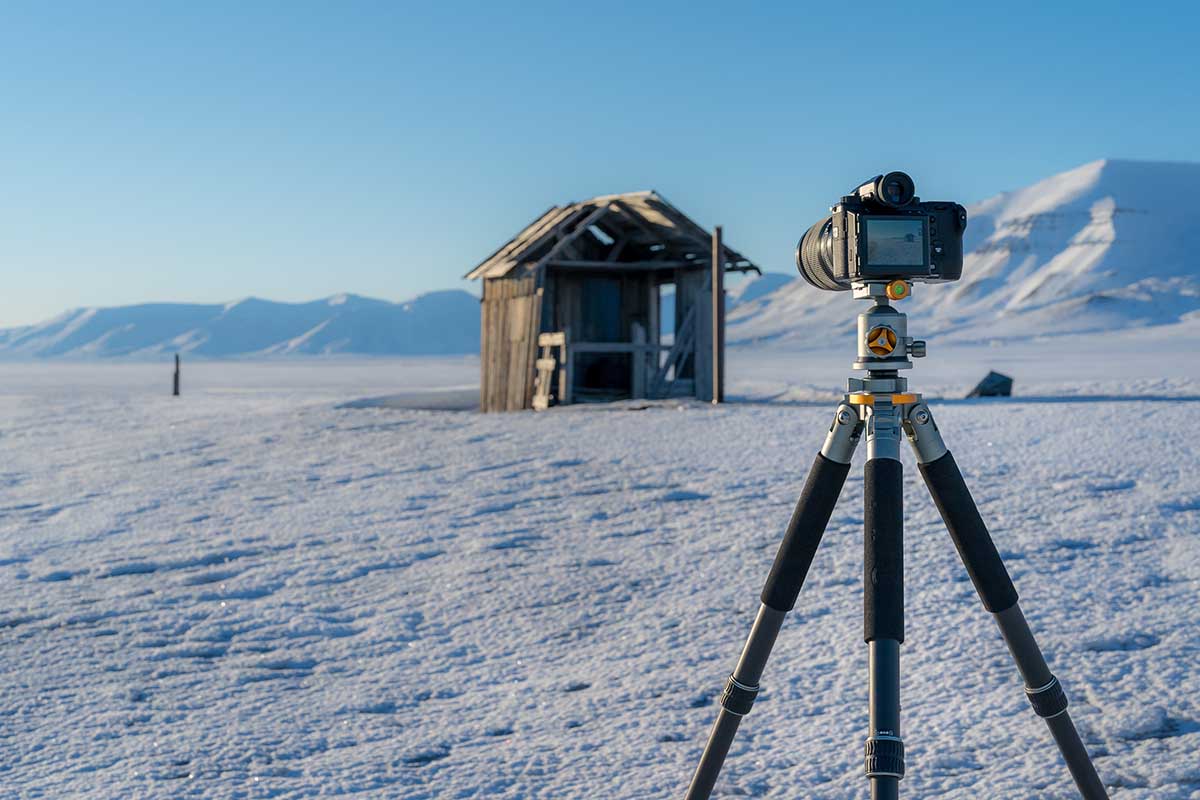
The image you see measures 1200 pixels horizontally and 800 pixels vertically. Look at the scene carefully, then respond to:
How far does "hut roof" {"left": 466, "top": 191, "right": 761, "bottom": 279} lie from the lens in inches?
625

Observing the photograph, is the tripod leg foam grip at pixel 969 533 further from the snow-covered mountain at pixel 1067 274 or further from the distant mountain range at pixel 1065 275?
the snow-covered mountain at pixel 1067 274

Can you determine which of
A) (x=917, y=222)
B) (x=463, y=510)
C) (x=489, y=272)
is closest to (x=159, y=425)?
(x=489, y=272)

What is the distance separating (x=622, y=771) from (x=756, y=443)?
531 cm

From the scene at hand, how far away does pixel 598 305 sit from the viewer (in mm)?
17281

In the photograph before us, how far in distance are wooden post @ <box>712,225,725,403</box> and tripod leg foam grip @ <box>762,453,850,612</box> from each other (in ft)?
36.7

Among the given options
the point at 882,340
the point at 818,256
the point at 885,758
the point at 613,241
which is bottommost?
the point at 885,758

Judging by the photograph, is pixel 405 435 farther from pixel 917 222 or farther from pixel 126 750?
pixel 917 222

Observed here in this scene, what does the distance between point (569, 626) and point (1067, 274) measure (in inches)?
5304

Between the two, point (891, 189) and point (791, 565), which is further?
point (791, 565)

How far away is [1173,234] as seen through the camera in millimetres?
144625

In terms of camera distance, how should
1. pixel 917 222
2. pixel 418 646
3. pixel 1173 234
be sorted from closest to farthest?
pixel 917 222, pixel 418 646, pixel 1173 234

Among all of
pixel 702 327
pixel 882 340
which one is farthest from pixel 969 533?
pixel 702 327

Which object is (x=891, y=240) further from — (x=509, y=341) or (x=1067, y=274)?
(x=1067, y=274)

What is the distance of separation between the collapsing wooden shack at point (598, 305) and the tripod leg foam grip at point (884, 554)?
→ 12688 mm
